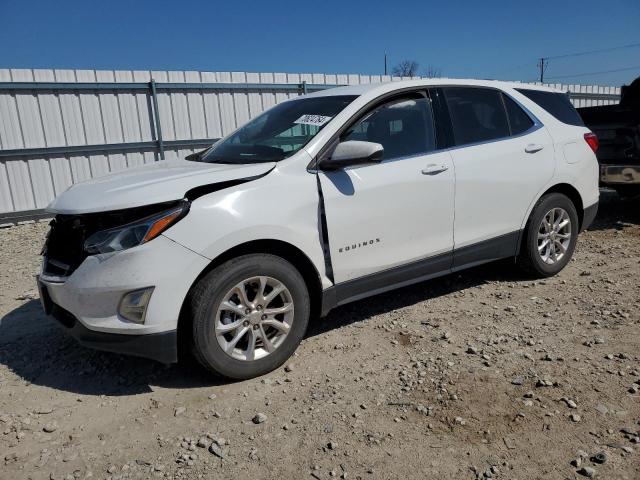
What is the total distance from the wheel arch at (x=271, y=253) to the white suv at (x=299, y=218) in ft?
0.03

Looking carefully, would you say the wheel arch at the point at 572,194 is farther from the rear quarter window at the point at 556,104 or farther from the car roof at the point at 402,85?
the car roof at the point at 402,85

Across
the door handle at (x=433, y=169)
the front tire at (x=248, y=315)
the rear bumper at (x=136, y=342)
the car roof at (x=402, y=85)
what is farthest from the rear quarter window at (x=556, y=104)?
the rear bumper at (x=136, y=342)

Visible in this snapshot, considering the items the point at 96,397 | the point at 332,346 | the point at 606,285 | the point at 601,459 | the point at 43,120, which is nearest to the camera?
the point at 601,459

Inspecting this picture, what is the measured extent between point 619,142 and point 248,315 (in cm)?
582

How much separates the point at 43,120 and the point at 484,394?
8.51 meters

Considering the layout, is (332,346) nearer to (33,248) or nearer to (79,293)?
(79,293)

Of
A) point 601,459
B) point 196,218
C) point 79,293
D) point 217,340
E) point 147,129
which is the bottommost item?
point 601,459

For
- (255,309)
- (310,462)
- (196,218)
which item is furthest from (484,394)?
(196,218)

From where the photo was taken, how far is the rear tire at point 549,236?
4336mm

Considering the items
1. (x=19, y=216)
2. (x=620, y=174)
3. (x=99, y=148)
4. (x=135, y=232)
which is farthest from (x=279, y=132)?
(x=19, y=216)

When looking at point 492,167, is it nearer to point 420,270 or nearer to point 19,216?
point 420,270

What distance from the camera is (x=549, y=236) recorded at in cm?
449

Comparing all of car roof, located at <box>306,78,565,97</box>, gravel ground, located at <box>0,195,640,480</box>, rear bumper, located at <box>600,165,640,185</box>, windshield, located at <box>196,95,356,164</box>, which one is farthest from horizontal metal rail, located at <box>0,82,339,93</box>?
rear bumper, located at <box>600,165,640,185</box>

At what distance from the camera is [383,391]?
9.42 feet
